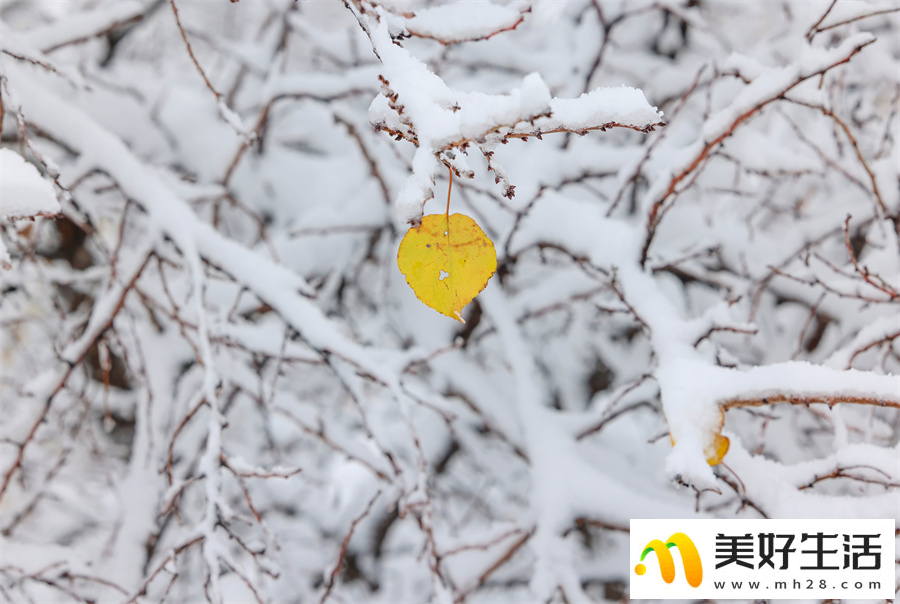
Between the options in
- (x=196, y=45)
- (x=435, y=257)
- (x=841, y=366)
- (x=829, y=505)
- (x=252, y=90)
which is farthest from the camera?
(x=196, y=45)

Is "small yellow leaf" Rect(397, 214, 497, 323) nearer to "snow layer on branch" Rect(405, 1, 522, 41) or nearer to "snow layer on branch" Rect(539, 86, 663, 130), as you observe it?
"snow layer on branch" Rect(539, 86, 663, 130)

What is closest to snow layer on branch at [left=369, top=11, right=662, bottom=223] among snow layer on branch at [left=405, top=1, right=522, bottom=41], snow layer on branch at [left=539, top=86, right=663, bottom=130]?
snow layer on branch at [left=539, top=86, right=663, bottom=130]

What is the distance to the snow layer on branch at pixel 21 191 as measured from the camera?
75 centimetres

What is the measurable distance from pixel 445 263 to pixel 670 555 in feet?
4.38

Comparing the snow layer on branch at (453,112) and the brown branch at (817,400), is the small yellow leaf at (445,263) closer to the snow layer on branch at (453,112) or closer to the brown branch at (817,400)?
the snow layer on branch at (453,112)

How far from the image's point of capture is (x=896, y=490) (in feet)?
3.44

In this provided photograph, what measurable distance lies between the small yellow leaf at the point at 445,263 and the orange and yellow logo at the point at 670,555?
4.16ft

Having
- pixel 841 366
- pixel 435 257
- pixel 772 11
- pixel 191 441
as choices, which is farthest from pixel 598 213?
pixel 772 11

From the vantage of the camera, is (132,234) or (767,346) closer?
(767,346)

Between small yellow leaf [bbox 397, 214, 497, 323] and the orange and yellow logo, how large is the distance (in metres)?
1.27

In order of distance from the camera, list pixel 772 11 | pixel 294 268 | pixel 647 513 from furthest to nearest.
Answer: pixel 772 11 < pixel 294 268 < pixel 647 513

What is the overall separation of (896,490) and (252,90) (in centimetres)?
315

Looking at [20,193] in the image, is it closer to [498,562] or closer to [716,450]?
[716,450]

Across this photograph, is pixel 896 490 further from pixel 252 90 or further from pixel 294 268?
pixel 252 90
